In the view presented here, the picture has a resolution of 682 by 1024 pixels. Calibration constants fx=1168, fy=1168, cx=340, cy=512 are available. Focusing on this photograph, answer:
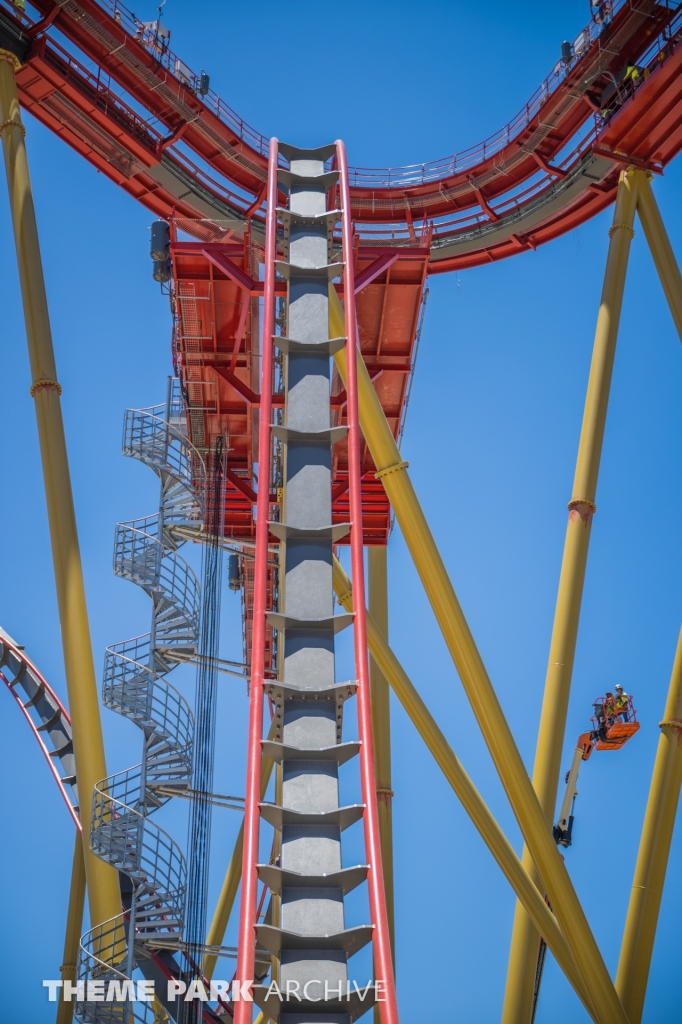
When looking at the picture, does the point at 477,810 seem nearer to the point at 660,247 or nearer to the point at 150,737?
the point at 150,737

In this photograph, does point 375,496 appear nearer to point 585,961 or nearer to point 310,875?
point 585,961

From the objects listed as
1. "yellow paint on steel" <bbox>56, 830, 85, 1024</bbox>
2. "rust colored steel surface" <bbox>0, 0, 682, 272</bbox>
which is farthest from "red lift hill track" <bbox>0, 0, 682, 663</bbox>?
"yellow paint on steel" <bbox>56, 830, 85, 1024</bbox>

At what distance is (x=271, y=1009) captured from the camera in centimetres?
585

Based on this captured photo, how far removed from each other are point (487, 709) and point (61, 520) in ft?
14.9

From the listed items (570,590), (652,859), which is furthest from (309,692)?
(652,859)

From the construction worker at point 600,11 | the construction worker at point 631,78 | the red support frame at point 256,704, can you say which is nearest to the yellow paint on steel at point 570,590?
the construction worker at point 631,78

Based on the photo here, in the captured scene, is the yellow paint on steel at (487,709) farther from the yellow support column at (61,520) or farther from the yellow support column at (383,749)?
the yellow support column at (383,749)

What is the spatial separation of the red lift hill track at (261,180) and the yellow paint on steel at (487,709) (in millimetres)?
1703

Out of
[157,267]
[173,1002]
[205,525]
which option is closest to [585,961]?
[173,1002]

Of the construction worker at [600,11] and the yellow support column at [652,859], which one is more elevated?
the construction worker at [600,11]

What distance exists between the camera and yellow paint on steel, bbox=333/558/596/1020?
1127 centimetres

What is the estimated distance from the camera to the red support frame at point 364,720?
5738mm

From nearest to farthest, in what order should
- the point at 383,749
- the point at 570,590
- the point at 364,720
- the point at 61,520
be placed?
the point at 364,720 → the point at 61,520 → the point at 570,590 → the point at 383,749

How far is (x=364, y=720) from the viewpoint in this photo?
6.71 m
